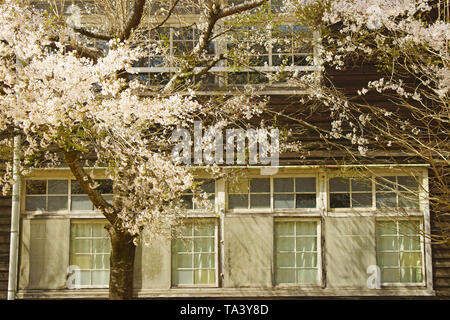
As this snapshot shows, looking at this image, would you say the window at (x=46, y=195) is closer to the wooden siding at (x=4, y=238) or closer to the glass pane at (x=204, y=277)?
the wooden siding at (x=4, y=238)

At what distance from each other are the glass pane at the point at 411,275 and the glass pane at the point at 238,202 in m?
2.80

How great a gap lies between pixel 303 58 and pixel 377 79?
132cm

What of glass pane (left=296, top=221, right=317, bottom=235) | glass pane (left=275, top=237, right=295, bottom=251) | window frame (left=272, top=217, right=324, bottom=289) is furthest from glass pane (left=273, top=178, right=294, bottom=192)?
glass pane (left=275, top=237, right=295, bottom=251)

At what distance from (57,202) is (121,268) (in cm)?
230

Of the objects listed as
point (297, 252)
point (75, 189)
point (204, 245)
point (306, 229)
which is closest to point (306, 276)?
point (297, 252)

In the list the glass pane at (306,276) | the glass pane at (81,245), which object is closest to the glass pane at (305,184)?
the glass pane at (306,276)

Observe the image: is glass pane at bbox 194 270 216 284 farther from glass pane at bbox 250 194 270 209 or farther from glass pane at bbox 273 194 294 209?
glass pane at bbox 273 194 294 209

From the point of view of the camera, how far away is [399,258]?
8297 millimetres

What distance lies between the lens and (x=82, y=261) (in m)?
8.35

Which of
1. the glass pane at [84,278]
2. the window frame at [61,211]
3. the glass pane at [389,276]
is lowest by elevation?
the glass pane at [84,278]

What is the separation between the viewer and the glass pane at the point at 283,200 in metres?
8.44

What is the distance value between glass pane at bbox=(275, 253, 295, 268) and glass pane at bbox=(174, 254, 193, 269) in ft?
4.75

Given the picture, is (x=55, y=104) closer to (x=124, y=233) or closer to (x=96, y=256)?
(x=124, y=233)

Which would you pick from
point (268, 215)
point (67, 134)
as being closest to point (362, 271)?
point (268, 215)
